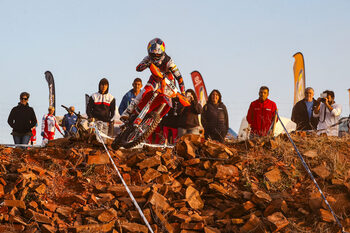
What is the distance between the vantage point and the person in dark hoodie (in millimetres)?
10141

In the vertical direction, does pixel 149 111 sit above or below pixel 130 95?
below

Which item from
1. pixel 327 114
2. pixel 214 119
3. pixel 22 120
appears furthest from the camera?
pixel 327 114

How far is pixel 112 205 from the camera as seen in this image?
690cm

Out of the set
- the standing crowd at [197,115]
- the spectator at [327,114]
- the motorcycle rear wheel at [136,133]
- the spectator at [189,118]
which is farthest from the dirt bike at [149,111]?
the spectator at [327,114]

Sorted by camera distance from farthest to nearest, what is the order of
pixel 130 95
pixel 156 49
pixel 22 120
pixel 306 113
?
pixel 306 113, pixel 130 95, pixel 22 120, pixel 156 49

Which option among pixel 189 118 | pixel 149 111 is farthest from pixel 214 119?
pixel 149 111

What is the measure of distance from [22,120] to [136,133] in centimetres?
295

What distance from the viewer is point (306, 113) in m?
10.8

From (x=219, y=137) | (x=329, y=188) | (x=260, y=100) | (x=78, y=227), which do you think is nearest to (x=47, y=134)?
(x=219, y=137)

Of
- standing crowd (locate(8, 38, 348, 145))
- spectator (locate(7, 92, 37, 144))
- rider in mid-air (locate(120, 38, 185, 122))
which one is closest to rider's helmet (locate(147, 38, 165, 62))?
rider in mid-air (locate(120, 38, 185, 122))

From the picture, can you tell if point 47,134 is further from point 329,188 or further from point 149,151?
point 329,188

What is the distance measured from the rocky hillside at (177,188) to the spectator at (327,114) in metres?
1.49

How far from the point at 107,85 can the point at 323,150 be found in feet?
14.7

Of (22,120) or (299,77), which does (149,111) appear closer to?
(22,120)
